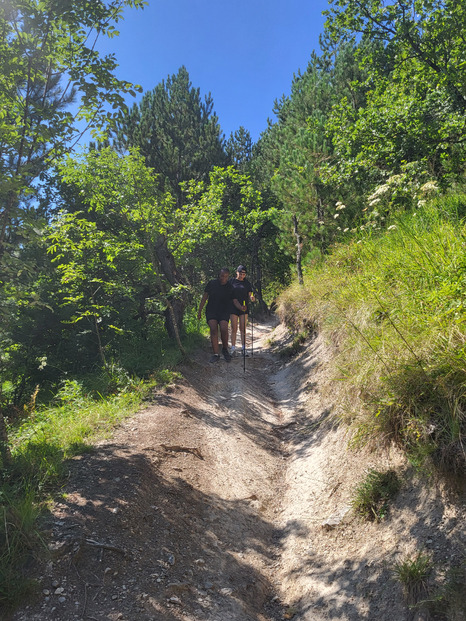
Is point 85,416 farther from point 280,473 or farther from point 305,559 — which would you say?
point 305,559

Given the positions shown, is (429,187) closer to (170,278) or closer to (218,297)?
(218,297)

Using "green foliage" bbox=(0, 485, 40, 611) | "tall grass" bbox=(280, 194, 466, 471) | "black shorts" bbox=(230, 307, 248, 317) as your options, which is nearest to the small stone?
"green foliage" bbox=(0, 485, 40, 611)

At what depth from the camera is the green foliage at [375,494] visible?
2902 millimetres

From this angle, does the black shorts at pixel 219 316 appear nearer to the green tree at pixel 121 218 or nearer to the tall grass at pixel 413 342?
the green tree at pixel 121 218


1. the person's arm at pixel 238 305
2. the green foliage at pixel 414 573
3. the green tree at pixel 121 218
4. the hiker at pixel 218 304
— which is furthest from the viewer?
the person's arm at pixel 238 305

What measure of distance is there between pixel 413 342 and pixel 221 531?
274cm

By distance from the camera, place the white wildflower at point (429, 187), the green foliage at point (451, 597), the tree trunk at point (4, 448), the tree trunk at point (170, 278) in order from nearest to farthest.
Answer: the green foliage at point (451, 597) → the tree trunk at point (4, 448) → the white wildflower at point (429, 187) → the tree trunk at point (170, 278)

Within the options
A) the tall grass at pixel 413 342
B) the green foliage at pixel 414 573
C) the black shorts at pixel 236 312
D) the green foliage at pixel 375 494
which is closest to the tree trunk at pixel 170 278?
the black shorts at pixel 236 312

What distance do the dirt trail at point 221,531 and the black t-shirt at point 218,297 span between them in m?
3.43

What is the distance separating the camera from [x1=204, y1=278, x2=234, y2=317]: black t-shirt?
8344mm

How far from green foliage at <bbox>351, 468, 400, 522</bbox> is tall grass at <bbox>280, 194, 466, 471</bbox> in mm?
326

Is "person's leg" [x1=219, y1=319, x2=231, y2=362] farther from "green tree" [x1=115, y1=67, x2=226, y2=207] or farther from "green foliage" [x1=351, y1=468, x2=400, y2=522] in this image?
"green tree" [x1=115, y1=67, x2=226, y2=207]

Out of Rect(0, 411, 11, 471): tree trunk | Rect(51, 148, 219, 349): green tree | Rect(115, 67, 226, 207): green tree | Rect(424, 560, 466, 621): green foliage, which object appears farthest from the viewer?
Rect(115, 67, 226, 207): green tree

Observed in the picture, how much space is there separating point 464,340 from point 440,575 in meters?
1.74
